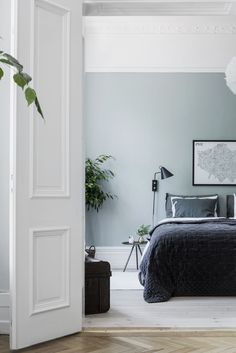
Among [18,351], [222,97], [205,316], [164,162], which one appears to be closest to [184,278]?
[205,316]

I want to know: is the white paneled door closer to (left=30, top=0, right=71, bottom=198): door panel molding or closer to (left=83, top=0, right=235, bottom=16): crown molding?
(left=30, top=0, right=71, bottom=198): door panel molding

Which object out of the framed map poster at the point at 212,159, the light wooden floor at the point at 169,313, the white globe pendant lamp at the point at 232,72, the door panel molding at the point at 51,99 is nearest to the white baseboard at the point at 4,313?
the light wooden floor at the point at 169,313

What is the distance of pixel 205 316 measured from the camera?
4.38 meters

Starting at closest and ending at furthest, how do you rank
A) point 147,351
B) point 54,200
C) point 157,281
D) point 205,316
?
point 147,351, point 54,200, point 205,316, point 157,281

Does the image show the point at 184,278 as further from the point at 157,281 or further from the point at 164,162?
the point at 164,162

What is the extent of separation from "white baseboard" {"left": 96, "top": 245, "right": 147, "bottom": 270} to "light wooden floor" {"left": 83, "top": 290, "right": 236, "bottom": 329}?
207cm

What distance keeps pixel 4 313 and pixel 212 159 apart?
4621 millimetres

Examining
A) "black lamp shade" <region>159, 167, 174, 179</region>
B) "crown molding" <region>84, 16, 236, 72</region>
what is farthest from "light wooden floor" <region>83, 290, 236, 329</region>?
"crown molding" <region>84, 16, 236, 72</region>

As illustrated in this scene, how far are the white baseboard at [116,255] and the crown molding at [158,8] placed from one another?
13.1ft

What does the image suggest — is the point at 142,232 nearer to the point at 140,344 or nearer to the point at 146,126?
the point at 146,126

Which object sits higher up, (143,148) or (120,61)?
(120,61)

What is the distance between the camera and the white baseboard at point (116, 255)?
24.4 feet

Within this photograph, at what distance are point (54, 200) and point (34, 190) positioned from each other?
0.60ft

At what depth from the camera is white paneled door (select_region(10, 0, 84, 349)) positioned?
339cm
